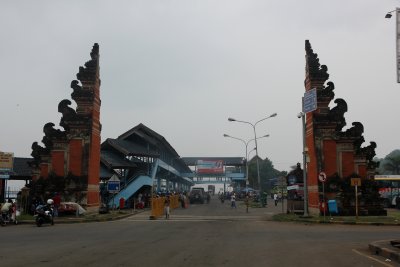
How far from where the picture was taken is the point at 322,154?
88.8ft

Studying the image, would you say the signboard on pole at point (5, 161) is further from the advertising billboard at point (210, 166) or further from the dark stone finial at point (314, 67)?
the advertising billboard at point (210, 166)

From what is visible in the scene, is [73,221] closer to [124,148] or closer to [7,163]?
[7,163]

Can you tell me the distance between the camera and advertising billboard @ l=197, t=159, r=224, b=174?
10081 centimetres

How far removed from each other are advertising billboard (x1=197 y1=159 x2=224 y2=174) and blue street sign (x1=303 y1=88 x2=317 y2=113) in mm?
75095

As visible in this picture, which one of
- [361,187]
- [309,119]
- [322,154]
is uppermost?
[309,119]

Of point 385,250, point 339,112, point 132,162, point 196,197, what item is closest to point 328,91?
point 339,112

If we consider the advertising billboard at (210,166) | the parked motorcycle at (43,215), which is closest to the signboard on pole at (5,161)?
the parked motorcycle at (43,215)

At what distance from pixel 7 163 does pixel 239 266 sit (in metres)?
21.0

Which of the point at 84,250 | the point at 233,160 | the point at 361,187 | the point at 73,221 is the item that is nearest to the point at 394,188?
the point at 361,187

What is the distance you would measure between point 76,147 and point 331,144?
16314 mm

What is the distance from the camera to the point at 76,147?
94.2 feet

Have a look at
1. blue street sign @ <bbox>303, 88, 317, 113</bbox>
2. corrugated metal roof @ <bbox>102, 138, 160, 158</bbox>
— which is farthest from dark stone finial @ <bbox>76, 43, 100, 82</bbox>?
blue street sign @ <bbox>303, 88, 317, 113</bbox>

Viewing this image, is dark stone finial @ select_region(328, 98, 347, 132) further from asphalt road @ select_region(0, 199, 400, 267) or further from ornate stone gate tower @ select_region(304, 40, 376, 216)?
asphalt road @ select_region(0, 199, 400, 267)

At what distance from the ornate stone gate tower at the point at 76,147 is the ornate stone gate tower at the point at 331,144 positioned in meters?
14.3
